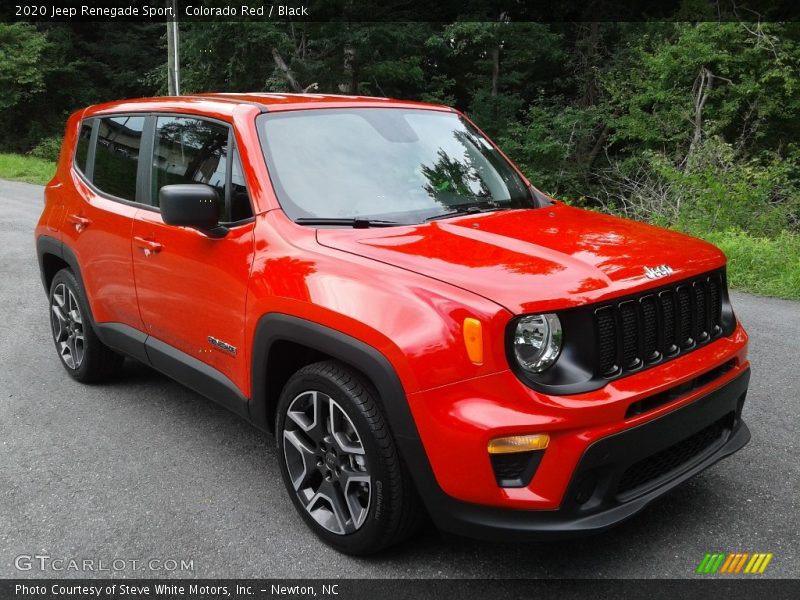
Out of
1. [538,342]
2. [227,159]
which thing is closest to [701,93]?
[227,159]

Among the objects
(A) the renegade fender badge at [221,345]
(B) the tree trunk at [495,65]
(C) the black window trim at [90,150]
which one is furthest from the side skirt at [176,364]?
(B) the tree trunk at [495,65]

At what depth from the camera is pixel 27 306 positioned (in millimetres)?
6766

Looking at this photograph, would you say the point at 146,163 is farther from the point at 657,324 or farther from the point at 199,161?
the point at 657,324

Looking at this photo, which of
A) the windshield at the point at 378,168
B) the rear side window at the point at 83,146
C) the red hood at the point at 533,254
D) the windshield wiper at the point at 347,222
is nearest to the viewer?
the red hood at the point at 533,254

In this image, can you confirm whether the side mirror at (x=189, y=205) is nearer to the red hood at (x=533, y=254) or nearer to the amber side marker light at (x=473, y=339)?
the red hood at (x=533, y=254)

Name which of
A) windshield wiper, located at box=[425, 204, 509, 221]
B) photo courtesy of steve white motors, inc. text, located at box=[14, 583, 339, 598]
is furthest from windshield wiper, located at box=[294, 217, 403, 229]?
photo courtesy of steve white motors, inc. text, located at box=[14, 583, 339, 598]

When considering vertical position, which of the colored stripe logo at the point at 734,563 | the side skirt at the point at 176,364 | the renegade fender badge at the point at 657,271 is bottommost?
the colored stripe logo at the point at 734,563

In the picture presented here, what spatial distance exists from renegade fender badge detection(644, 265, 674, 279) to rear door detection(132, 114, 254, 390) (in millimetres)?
1629

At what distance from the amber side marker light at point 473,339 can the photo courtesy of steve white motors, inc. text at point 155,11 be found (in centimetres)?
1786

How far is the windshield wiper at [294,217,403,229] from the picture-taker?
3113mm

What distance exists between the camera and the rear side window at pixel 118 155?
417cm

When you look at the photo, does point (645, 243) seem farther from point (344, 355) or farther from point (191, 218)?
point (191, 218)

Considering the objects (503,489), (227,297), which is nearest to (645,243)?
(503,489)

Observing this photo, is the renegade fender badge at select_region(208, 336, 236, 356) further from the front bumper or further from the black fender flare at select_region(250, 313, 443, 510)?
the front bumper
